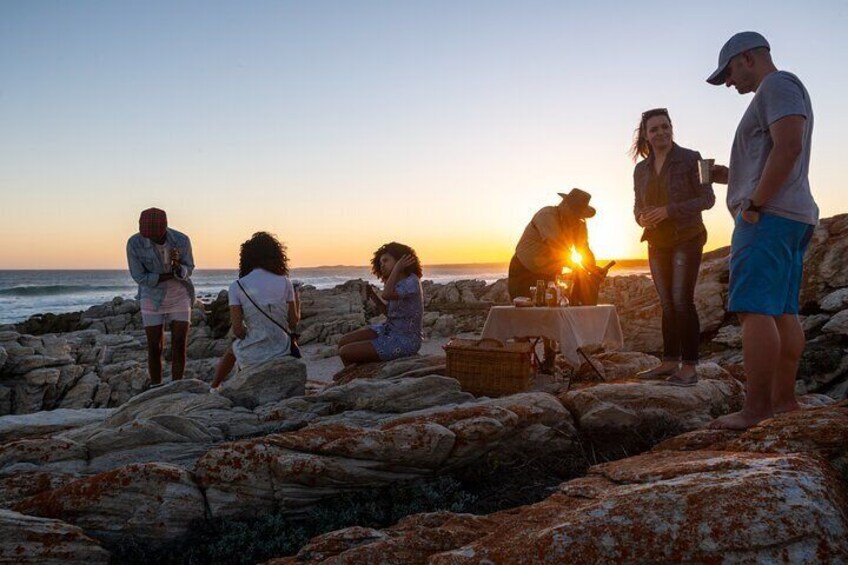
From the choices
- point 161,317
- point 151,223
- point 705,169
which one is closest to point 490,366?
point 705,169

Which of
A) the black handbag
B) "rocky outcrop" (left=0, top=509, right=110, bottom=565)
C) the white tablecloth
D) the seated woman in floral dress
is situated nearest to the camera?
"rocky outcrop" (left=0, top=509, right=110, bottom=565)

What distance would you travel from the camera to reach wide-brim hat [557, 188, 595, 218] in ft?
24.0

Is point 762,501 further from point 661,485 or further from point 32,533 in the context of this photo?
point 32,533

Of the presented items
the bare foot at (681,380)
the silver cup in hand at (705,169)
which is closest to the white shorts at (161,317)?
the bare foot at (681,380)

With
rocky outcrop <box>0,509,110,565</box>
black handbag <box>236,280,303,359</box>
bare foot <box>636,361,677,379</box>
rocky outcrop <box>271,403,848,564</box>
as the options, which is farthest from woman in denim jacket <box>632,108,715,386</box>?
rocky outcrop <box>0,509,110,565</box>

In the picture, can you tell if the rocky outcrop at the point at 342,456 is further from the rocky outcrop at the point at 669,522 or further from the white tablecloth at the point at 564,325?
the white tablecloth at the point at 564,325

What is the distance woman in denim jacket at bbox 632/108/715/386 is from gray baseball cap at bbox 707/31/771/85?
4.73ft

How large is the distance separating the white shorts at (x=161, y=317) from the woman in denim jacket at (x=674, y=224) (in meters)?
6.01

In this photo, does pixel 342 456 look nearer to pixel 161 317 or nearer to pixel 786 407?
pixel 786 407

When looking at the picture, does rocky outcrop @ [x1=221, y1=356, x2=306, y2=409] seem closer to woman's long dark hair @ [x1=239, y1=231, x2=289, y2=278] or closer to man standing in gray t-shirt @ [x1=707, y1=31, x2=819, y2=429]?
woman's long dark hair @ [x1=239, y1=231, x2=289, y2=278]

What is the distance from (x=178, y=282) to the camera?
7.81 metres

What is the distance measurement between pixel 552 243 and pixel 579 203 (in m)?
0.63

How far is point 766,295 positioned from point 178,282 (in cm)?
691

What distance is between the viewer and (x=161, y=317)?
25.4 feet
